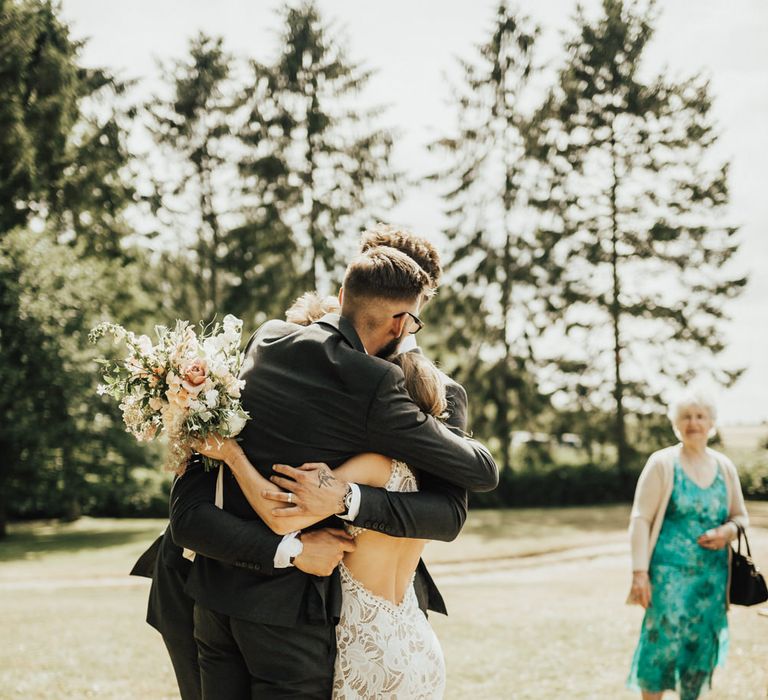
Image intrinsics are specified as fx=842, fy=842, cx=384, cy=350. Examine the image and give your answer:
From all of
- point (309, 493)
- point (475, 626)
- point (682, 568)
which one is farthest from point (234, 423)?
point (475, 626)

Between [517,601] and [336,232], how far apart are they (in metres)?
18.2

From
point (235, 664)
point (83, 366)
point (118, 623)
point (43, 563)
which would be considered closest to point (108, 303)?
point (83, 366)

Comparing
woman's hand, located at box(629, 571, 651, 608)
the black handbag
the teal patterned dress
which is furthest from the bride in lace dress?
the black handbag

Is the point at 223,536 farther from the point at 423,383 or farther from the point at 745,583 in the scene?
the point at 745,583

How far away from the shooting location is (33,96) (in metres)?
21.5

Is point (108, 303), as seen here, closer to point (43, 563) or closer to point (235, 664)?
point (43, 563)

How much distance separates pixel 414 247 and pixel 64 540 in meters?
21.4

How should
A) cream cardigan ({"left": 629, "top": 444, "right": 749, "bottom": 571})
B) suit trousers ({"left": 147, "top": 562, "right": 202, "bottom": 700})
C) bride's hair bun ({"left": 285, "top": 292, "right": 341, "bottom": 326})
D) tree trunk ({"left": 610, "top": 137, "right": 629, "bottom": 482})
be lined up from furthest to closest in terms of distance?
tree trunk ({"left": 610, "top": 137, "right": 629, "bottom": 482})
cream cardigan ({"left": 629, "top": 444, "right": 749, "bottom": 571})
bride's hair bun ({"left": 285, "top": 292, "right": 341, "bottom": 326})
suit trousers ({"left": 147, "top": 562, "right": 202, "bottom": 700})

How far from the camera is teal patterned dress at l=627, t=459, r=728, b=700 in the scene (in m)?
5.76

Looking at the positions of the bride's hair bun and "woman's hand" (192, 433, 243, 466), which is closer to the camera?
"woman's hand" (192, 433, 243, 466)

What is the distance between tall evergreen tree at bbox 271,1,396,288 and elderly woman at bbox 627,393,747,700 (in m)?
22.5

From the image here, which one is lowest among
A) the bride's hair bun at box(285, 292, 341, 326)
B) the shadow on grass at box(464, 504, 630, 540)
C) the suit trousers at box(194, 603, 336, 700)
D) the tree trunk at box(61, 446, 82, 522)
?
the shadow on grass at box(464, 504, 630, 540)

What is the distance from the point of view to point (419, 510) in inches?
106

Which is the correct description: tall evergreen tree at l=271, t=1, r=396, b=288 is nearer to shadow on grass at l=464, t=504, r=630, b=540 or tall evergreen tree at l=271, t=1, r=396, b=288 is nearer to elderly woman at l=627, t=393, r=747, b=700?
shadow on grass at l=464, t=504, r=630, b=540
